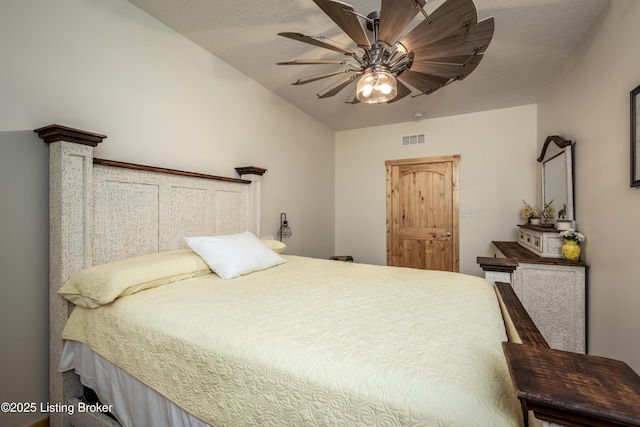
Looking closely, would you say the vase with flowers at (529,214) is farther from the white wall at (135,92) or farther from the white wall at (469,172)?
the white wall at (135,92)

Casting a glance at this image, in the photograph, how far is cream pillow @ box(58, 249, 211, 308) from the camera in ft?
4.38

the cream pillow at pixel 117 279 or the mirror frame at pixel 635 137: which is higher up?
the mirror frame at pixel 635 137

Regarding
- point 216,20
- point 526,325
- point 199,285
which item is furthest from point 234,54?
point 526,325

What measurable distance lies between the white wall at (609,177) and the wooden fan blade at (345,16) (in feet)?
5.22

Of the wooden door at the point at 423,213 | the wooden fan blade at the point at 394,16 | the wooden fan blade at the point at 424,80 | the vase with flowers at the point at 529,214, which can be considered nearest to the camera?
the wooden fan blade at the point at 394,16

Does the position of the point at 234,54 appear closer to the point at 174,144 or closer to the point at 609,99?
the point at 174,144

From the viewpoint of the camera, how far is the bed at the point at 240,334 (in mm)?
754

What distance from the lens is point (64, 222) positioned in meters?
1.46

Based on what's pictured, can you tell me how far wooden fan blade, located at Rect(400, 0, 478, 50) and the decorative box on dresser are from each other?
2045mm

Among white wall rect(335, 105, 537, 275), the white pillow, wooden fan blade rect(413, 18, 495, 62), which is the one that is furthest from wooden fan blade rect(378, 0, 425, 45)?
white wall rect(335, 105, 537, 275)

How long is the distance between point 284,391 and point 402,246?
383 centimetres

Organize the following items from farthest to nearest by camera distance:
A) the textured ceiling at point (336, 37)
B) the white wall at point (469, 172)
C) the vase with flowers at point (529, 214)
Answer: the white wall at point (469, 172) < the vase with flowers at point (529, 214) < the textured ceiling at point (336, 37)

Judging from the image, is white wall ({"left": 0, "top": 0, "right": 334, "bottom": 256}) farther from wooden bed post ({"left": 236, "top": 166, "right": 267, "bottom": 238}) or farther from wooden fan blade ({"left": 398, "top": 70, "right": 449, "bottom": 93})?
wooden fan blade ({"left": 398, "top": 70, "right": 449, "bottom": 93})

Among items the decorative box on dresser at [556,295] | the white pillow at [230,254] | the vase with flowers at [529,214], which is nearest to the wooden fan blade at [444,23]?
the white pillow at [230,254]
